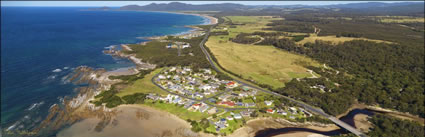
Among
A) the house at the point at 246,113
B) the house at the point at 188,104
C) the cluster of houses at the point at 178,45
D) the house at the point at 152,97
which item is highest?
the cluster of houses at the point at 178,45

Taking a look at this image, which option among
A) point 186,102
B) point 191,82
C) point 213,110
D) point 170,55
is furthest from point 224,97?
point 170,55

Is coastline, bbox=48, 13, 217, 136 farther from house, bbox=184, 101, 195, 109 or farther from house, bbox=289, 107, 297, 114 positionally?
house, bbox=289, 107, 297, 114

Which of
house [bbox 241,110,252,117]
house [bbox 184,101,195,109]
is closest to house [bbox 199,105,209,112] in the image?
house [bbox 184,101,195,109]

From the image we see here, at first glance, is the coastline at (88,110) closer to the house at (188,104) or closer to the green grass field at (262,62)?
the house at (188,104)

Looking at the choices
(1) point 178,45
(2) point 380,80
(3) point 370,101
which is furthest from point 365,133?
(1) point 178,45

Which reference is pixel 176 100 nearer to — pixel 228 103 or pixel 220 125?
pixel 228 103

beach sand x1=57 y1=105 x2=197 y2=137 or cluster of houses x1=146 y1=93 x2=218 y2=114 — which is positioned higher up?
cluster of houses x1=146 y1=93 x2=218 y2=114

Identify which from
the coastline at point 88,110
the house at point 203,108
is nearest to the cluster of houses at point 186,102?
the house at point 203,108

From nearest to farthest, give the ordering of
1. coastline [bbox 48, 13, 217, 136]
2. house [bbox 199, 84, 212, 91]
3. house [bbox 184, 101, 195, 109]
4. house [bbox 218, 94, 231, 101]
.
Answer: coastline [bbox 48, 13, 217, 136] → house [bbox 184, 101, 195, 109] → house [bbox 218, 94, 231, 101] → house [bbox 199, 84, 212, 91]
